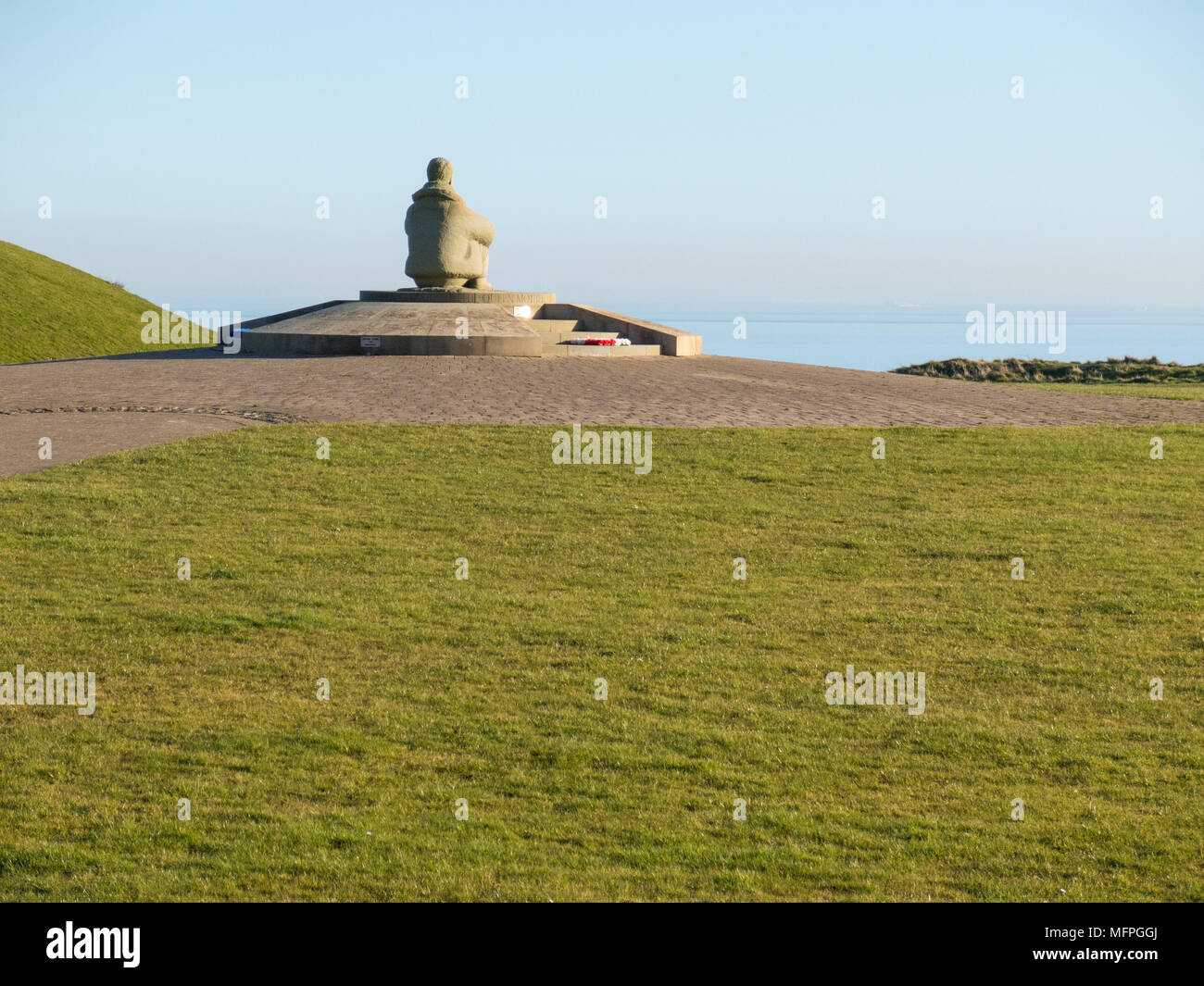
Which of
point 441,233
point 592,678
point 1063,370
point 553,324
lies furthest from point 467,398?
point 1063,370

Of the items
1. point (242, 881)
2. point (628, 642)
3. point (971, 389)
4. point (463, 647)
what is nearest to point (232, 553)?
point (463, 647)

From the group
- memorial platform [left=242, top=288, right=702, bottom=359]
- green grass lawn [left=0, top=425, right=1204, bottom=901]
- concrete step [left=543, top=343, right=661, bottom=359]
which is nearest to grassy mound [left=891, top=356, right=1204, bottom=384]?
memorial platform [left=242, top=288, right=702, bottom=359]

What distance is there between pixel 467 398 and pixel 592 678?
34.5 ft

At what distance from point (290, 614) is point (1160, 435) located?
12.6 metres

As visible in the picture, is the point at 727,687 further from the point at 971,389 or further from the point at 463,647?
the point at 971,389

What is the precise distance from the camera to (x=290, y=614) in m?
8.81

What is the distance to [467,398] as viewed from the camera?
17688 millimetres

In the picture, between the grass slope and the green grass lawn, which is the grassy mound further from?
the grass slope

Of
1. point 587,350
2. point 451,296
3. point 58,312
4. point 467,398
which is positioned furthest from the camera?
point 58,312

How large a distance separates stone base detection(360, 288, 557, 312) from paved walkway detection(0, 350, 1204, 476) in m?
4.04

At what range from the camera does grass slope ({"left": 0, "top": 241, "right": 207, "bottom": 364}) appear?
3472cm

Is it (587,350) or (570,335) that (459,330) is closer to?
(587,350)

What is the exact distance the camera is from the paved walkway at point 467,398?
15.9m
